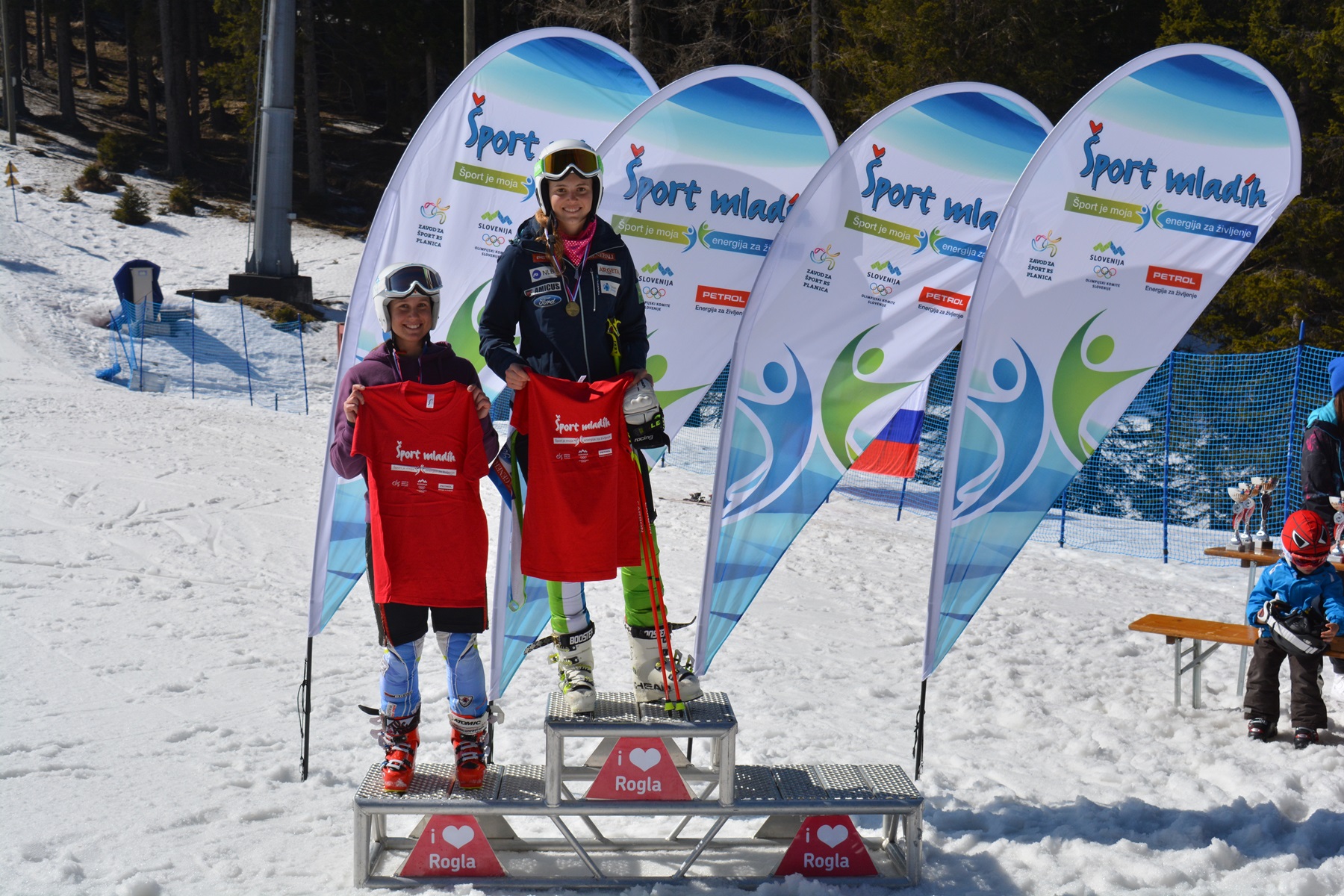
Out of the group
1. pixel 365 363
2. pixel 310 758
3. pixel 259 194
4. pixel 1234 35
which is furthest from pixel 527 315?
pixel 259 194

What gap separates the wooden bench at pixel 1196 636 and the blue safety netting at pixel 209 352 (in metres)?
14.3

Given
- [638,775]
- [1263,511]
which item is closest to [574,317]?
[638,775]

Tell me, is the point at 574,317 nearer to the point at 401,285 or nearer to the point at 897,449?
the point at 401,285

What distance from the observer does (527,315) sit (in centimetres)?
421

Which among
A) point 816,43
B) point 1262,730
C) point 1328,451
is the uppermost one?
point 816,43

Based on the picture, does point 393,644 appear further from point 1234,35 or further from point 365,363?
point 1234,35

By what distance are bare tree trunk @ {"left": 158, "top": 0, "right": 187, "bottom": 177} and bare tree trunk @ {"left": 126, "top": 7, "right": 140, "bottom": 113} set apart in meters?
2.79

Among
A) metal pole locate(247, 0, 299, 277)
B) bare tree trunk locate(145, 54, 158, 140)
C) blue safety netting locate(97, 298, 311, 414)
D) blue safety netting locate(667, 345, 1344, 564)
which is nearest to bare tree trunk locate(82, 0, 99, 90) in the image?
bare tree trunk locate(145, 54, 158, 140)

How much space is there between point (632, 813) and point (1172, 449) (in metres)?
16.5

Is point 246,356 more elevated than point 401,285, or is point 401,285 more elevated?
point 401,285

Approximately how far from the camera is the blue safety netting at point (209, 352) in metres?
Answer: 18.8

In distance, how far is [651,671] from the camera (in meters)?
4.22

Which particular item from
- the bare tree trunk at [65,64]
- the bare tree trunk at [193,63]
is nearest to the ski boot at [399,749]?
the bare tree trunk at [193,63]

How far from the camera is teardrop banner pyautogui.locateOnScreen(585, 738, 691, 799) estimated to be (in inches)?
155
